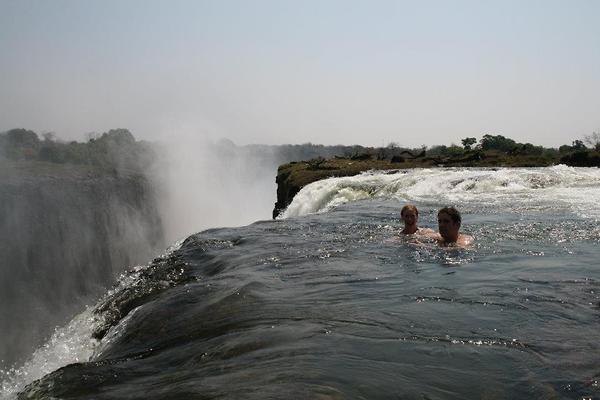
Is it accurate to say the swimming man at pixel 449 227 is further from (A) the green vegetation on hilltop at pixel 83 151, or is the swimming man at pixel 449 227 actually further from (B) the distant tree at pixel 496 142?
(B) the distant tree at pixel 496 142

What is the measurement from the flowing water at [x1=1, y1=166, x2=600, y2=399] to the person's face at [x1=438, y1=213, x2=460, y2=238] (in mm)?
358

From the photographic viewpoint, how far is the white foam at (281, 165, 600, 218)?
55.3 feet

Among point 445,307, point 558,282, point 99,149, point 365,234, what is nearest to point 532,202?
point 365,234

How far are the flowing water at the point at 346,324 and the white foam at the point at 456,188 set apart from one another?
6.40m

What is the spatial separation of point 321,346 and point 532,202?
1258cm

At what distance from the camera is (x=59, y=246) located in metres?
39.4

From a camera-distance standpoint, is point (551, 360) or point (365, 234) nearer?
point (551, 360)

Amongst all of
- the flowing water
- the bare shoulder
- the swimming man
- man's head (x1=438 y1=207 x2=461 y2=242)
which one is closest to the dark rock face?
the flowing water

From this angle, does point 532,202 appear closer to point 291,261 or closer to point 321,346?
point 291,261

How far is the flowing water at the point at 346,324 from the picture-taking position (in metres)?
3.39

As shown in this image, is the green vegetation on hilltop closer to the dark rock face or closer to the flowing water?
the dark rock face

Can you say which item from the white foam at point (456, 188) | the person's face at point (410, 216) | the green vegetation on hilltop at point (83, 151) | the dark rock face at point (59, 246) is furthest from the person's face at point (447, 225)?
the green vegetation on hilltop at point (83, 151)

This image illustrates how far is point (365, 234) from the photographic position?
10.5m

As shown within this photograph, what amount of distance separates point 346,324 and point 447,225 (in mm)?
4349
